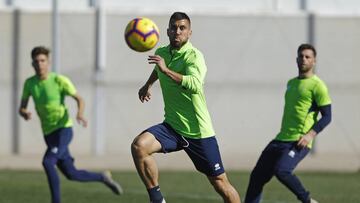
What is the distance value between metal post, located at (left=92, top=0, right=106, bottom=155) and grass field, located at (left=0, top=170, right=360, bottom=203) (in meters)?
6.35

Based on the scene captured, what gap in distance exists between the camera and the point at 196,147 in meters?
11.4

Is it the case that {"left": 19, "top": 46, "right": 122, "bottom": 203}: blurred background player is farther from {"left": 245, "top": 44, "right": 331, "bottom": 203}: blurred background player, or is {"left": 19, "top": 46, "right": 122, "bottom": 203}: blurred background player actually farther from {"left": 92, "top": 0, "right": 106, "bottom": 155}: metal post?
{"left": 92, "top": 0, "right": 106, "bottom": 155}: metal post

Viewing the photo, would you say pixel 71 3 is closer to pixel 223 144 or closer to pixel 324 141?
pixel 223 144

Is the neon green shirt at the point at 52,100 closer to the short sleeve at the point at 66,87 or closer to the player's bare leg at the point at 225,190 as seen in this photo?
the short sleeve at the point at 66,87

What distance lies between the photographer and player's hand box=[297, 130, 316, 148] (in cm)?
1297

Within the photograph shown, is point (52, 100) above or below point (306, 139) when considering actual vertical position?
above

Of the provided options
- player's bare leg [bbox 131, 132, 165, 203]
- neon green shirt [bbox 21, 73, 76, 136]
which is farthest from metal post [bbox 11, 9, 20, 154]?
player's bare leg [bbox 131, 132, 165, 203]

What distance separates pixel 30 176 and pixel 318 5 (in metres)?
12.0

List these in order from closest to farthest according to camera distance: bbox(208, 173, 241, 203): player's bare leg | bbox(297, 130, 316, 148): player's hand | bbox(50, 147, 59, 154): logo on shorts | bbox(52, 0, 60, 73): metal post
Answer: bbox(208, 173, 241, 203): player's bare leg < bbox(297, 130, 316, 148): player's hand < bbox(50, 147, 59, 154): logo on shorts < bbox(52, 0, 60, 73): metal post

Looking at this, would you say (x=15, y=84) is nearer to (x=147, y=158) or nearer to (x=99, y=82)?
(x=99, y=82)

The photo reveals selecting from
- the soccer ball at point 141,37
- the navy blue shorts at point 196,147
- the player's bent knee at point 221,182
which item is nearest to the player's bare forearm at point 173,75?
the navy blue shorts at point 196,147

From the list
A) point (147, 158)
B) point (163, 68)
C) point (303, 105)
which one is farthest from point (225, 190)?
point (303, 105)

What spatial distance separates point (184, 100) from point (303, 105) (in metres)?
2.38

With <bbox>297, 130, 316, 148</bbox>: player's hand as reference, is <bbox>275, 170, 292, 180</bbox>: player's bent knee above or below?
below
